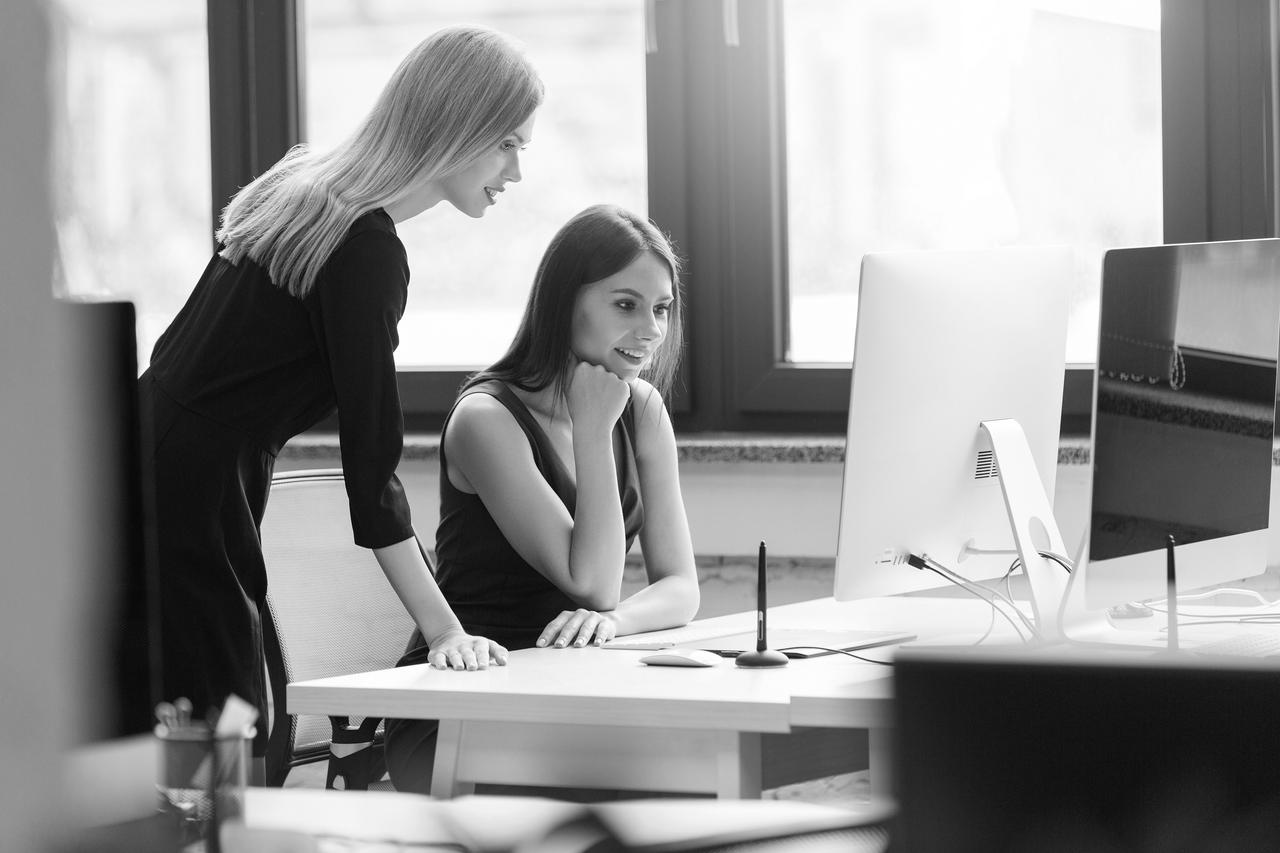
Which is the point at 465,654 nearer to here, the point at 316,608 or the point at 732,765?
the point at 732,765

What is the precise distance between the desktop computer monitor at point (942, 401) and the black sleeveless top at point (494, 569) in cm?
53

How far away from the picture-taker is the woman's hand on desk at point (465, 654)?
4.88 feet

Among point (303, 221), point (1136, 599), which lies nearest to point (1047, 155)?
point (1136, 599)

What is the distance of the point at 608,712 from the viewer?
1287 mm

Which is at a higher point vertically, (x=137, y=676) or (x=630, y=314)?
(x=630, y=314)

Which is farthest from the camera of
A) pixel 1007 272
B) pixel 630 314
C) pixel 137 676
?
pixel 630 314

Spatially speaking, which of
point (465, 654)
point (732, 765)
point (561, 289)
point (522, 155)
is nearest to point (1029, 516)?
point (732, 765)

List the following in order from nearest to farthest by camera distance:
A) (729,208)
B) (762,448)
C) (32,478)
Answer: (32,478) → (762,448) → (729,208)

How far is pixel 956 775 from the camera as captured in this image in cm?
41

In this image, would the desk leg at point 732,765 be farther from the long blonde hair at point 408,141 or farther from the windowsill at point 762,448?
the windowsill at point 762,448

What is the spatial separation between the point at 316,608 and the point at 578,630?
17.0 inches

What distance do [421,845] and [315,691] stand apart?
0.89 meters

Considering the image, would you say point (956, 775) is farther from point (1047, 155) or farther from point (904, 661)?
point (1047, 155)

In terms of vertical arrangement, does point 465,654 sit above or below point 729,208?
below
